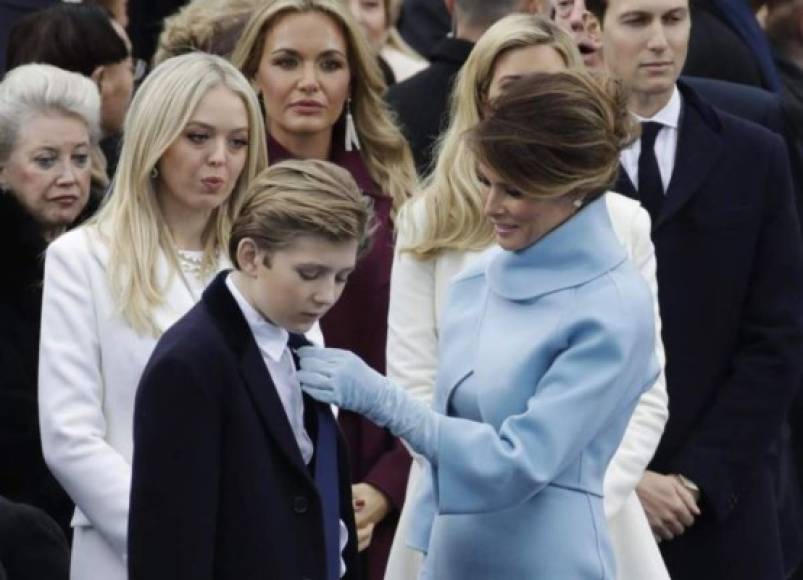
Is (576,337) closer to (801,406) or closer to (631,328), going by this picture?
(631,328)

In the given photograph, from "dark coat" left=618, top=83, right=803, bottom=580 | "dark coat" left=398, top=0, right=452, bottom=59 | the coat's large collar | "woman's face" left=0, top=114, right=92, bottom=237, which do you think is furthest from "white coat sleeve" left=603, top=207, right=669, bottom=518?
"dark coat" left=398, top=0, right=452, bottom=59

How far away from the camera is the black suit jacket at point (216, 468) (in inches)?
167

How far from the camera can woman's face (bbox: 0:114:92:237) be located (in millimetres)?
6156

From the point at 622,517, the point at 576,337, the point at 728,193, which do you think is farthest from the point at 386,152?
the point at 576,337

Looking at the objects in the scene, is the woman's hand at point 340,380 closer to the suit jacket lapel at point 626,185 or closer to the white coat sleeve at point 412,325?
the white coat sleeve at point 412,325

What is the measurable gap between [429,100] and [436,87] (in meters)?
0.05

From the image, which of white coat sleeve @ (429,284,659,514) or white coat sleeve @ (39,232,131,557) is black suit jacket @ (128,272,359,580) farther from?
white coat sleeve @ (39,232,131,557)

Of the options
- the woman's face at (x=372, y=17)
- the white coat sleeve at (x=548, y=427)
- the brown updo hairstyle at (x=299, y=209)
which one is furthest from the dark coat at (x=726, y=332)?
the woman's face at (x=372, y=17)

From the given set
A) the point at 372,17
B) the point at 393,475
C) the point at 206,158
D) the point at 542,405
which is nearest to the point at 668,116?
the point at 393,475

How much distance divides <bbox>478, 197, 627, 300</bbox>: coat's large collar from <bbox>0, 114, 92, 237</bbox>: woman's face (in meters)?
1.88

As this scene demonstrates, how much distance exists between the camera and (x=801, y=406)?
7055 mm

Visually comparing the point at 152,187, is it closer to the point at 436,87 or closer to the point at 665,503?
the point at 665,503

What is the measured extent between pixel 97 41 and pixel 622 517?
2575 millimetres

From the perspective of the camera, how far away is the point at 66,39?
704 centimetres
